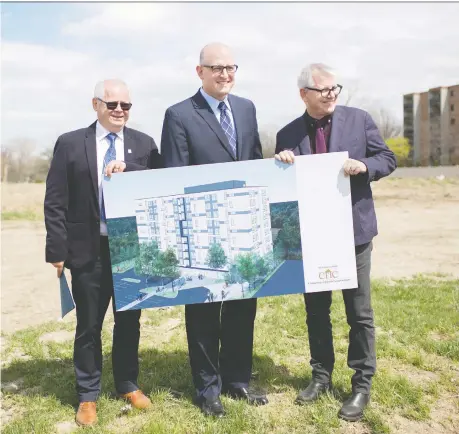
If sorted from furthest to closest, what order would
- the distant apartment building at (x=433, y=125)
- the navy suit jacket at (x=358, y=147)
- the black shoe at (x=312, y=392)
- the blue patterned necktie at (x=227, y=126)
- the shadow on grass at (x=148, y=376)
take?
1. the distant apartment building at (x=433, y=125)
2. the shadow on grass at (x=148, y=376)
3. the black shoe at (x=312, y=392)
4. the blue patterned necktie at (x=227, y=126)
5. the navy suit jacket at (x=358, y=147)

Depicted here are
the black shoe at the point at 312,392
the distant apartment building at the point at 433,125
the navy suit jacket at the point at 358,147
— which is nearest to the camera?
the navy suit jacket at the point at 358,147

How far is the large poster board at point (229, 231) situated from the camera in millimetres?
3768

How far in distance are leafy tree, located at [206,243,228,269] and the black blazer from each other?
822 millimetres

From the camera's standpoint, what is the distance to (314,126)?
3.93m

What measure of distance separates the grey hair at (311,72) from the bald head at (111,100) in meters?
1.24

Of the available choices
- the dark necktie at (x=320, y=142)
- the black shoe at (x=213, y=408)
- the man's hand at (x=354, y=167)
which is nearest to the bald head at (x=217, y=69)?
the dark necktie at (x=320, y=142)

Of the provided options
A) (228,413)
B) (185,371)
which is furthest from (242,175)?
(185,371)

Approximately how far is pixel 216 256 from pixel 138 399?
1375 mm

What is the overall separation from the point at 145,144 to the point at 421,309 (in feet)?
13.5

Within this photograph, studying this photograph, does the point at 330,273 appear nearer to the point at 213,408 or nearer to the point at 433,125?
the point at 213,408

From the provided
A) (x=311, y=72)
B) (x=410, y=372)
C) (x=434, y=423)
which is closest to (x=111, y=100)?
(x=311, y=72)

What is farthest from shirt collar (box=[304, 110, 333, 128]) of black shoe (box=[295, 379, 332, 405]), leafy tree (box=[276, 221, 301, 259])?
black shoe (box=[295, 379, 332, 405])

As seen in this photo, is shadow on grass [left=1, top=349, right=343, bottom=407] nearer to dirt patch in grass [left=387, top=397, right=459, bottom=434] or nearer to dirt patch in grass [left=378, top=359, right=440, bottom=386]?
dirt patch in grass [left=387, top=397, right=459, bottom=434]

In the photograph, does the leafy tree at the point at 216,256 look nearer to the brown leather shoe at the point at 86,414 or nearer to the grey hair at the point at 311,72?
the grey hair at the point at 311,72
